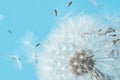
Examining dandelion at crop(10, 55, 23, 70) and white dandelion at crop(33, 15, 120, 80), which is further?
dandelion at crop(10, 55, 23, 70)

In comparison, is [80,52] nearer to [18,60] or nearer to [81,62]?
[81,62]

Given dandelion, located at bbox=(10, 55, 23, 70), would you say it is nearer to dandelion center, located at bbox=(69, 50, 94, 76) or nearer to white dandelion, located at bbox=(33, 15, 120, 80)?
white dandelion, located at bbox=(33, 15, 120, 80)

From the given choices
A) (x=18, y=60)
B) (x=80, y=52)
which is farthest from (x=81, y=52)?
(x=18, y=60)

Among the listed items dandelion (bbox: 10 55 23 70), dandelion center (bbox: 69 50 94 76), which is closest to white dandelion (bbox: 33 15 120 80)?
dandelion center (bbox: 69 50 94 76)

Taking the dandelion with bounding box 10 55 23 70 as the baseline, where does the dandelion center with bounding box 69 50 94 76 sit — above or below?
below

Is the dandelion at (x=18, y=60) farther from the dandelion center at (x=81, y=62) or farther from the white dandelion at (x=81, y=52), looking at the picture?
the dandelion center at (x=81, y=62)

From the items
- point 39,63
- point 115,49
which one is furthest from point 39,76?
point 115,49

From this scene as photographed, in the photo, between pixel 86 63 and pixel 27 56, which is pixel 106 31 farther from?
pixel 27 56

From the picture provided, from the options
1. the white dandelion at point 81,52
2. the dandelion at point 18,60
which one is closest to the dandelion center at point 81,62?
the white dandelion at point 81,52
